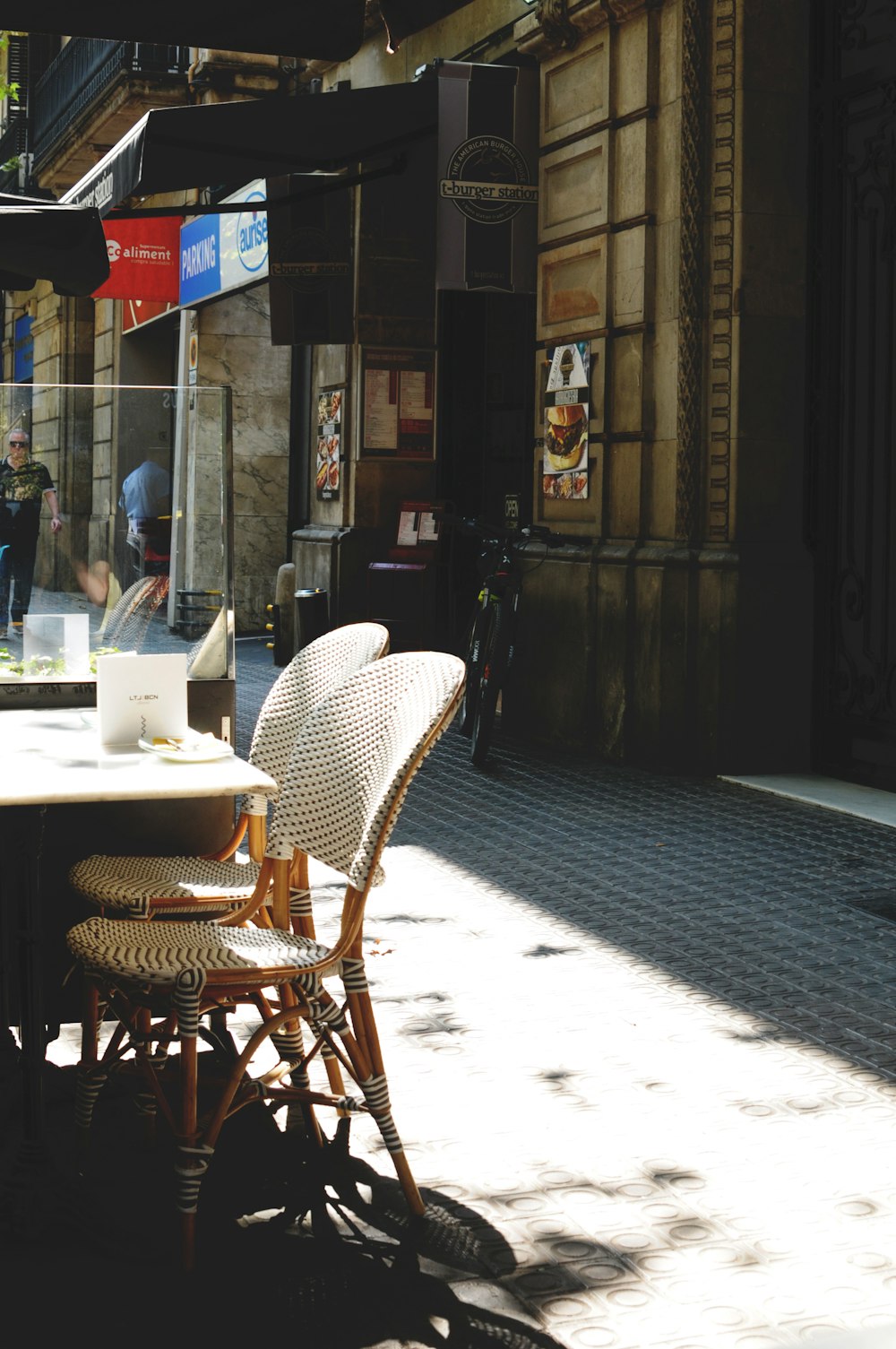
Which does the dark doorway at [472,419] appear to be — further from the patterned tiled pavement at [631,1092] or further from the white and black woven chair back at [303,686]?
the white and black woven chair back at [303,686]

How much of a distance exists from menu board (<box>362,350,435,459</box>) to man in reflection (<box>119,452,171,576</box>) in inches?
338

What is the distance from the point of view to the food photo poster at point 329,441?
46.1ft

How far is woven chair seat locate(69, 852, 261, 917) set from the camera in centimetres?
397

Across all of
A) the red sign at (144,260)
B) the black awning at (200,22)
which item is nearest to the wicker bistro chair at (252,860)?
the black awning at (200,22)

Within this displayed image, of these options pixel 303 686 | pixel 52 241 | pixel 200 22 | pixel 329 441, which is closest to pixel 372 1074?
pixel 303 686

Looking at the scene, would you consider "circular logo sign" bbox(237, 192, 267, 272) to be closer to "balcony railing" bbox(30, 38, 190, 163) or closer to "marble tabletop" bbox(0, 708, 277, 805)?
"balcony railing" bbox(30, 38, 190, 163)

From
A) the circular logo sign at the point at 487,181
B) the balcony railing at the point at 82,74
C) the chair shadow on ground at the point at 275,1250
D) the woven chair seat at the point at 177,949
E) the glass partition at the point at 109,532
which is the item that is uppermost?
the balcony railing at the point at 82,74

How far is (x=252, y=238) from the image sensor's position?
15.2 meters

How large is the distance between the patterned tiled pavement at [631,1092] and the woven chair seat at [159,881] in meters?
0.65

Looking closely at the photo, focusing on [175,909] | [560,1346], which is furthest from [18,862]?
[560,1346]

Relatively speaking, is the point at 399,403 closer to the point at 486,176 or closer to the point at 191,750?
the point at 486,176

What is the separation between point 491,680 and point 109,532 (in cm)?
461

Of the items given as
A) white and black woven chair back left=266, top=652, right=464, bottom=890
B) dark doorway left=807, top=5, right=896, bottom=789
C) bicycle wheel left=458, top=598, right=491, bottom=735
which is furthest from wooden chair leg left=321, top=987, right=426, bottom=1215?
bicycle wheel left=458, top=598, right=491, bottom=735

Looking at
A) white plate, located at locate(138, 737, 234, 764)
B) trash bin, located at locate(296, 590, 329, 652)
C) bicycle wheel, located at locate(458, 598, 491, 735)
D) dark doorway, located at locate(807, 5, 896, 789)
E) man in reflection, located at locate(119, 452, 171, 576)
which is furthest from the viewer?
trash bin, located at locate(296, 590, 329, 652)
